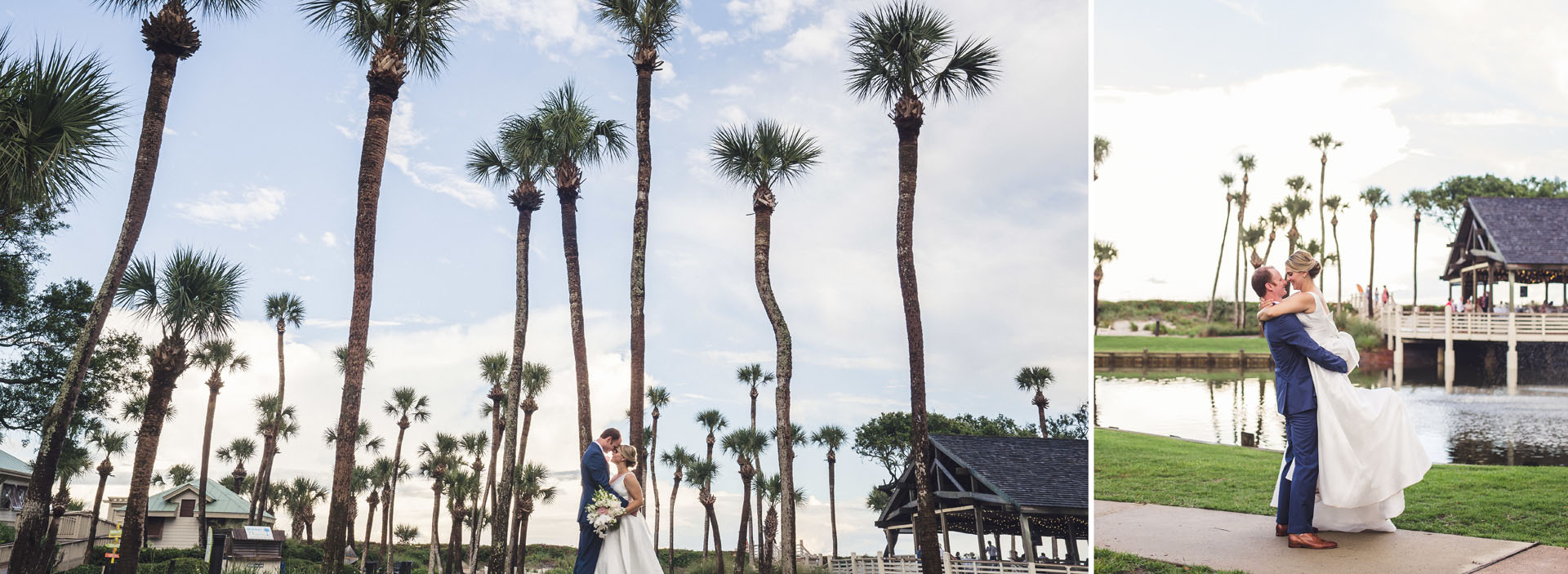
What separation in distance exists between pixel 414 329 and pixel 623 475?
34.7 metres

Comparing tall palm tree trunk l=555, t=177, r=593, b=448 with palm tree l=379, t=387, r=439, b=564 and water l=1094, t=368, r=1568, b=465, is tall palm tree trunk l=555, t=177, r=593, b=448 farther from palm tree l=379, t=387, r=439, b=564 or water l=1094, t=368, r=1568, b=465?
palm tree l=379, t=387, r=439, b=564

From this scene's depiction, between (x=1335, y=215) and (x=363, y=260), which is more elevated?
(x=1335, y=215)

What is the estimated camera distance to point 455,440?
4231cm

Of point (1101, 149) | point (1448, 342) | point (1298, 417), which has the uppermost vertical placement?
point (1101, 149)

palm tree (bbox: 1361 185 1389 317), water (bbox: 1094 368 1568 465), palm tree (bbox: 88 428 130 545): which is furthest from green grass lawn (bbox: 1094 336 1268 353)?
palm tree (bbox: 88 428 130 545)

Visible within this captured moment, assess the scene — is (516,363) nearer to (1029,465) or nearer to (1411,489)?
(1029,465)

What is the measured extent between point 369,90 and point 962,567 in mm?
10709

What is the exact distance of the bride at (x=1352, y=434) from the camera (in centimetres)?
465

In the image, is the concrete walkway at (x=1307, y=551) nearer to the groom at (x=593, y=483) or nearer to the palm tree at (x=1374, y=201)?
the groom at (x=593, y=483)

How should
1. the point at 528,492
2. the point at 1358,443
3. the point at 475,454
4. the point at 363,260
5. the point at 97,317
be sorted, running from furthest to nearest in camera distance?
the point at 475,454
the point at 528,492
the point at 97,317
the point at 363,260
the point at 1358,443

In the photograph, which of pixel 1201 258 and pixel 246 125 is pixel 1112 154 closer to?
pixel 1201 258

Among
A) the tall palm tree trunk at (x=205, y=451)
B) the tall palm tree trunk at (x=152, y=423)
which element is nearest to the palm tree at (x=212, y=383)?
the tall palm tree trunk at (x=205, y=451)

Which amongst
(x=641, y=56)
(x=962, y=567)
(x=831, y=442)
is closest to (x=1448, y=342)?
(x=962, y=567)

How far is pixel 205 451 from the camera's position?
32.2 metres
